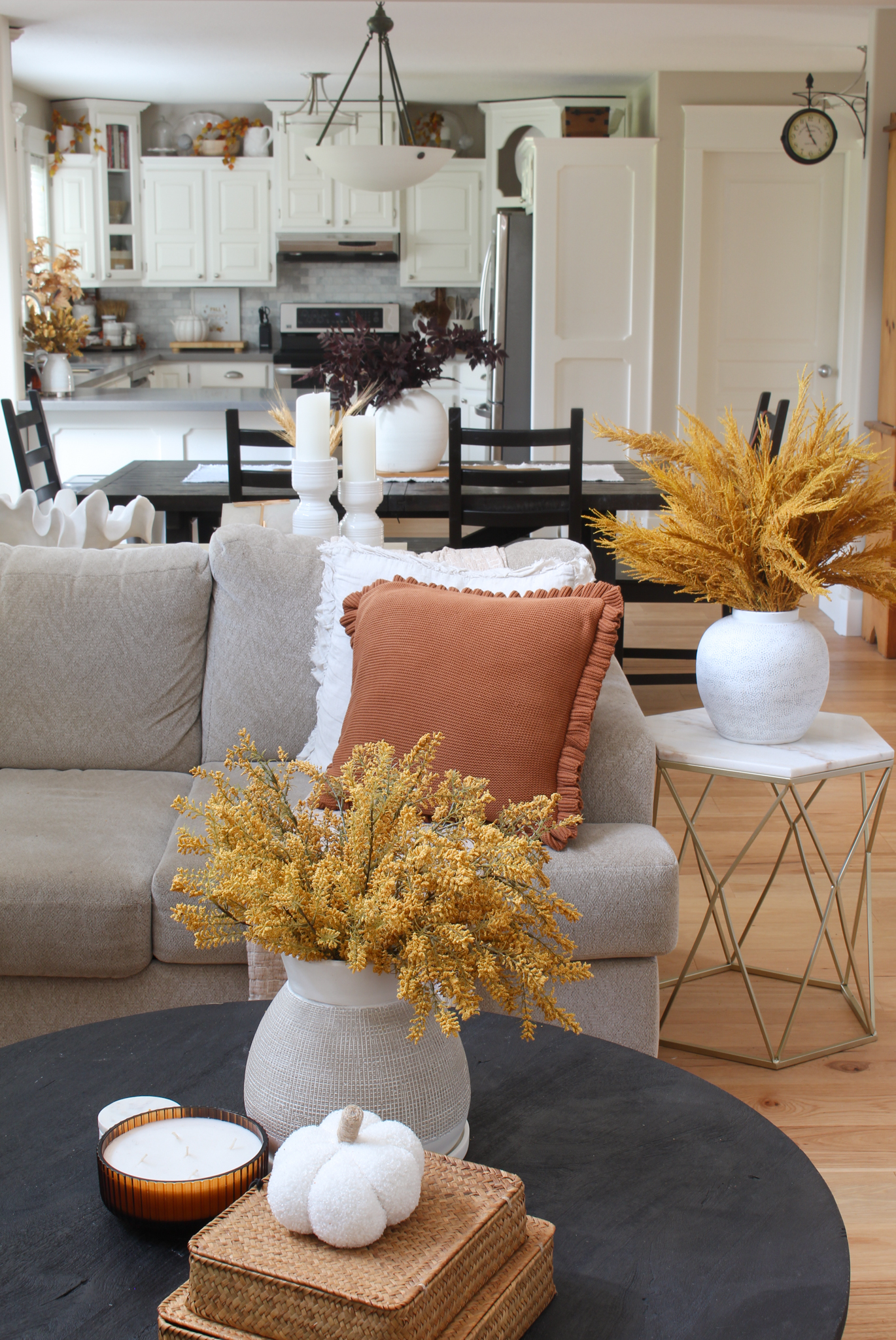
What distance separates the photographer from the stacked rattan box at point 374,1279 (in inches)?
31.4

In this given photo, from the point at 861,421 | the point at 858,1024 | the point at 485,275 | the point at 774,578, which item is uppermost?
the point at 485,275

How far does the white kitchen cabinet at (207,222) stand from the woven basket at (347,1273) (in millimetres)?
7658

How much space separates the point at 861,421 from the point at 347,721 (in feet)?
12.5

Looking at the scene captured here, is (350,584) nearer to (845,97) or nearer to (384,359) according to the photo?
(384,359)

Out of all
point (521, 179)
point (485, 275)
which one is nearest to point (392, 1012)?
point (485, 275)

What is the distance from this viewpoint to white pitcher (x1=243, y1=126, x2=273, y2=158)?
25.0 ft

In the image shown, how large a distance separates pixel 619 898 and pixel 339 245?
674 centimetres

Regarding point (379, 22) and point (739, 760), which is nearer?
point (739, 760)

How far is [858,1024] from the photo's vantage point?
2.28 m

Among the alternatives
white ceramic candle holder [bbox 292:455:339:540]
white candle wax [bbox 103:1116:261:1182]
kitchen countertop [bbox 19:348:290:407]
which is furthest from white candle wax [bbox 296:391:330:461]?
kitchen countertop [bbox 19:348:290:407]

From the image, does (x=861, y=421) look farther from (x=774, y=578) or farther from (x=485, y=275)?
(x=774, y=578)

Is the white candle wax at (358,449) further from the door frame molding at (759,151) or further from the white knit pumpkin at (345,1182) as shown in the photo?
the door frame molding at (759,151)

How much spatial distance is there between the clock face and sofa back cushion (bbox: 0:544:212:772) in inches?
183

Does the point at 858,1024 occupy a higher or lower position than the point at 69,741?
lower
